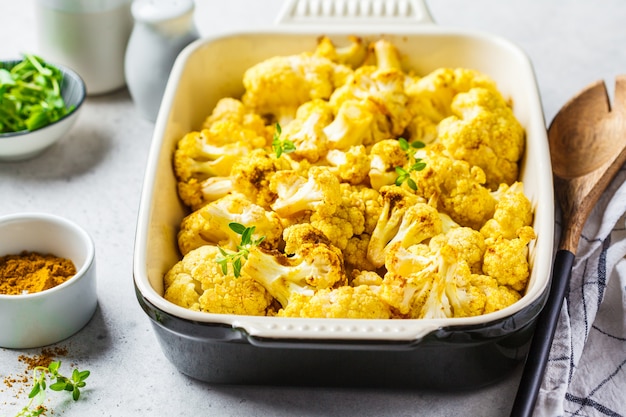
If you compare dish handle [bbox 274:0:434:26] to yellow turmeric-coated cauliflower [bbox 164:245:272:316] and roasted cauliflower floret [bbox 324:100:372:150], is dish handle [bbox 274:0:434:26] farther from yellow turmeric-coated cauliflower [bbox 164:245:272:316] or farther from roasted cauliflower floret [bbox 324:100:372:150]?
yellow turmeric-coated cauliflower [bbox 164:245:272:316]

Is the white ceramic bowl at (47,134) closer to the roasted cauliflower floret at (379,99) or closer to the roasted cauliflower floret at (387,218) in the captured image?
the roasted cauliflower floret at (379,99)

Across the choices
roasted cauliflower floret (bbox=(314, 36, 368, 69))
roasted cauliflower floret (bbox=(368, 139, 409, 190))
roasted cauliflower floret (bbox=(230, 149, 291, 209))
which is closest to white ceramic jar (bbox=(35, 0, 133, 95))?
roasted cauliflower floret (bbox=(314, 36, 368, 69))

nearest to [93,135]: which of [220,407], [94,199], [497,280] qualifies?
[94,199]

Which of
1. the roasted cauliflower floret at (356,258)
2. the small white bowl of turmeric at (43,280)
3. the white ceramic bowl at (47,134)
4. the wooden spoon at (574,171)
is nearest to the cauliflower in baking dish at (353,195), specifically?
the roasted cauliflower floret at (356,258)

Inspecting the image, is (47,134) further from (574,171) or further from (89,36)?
(574,171)

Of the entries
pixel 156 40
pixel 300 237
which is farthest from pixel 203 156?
pixel 156 40

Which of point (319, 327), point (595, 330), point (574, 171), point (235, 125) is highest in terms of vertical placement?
point (319, 327)
